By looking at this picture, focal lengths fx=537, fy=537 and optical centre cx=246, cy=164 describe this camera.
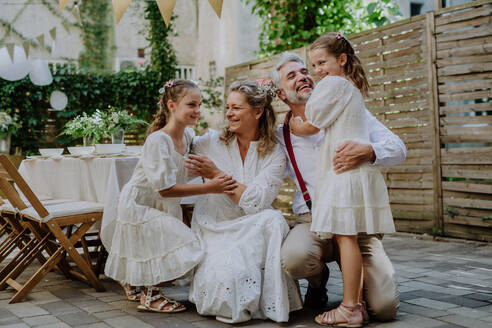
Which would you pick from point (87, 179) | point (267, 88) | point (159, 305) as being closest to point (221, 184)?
point (267, 88)

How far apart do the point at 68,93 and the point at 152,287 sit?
7964mm

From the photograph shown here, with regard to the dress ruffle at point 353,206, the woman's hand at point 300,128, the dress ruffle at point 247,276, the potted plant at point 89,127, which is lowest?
the dress ruffle at point 247,276

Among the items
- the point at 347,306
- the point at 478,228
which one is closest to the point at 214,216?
the point at 347,306

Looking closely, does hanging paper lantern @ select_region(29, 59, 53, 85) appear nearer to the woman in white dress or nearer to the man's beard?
the woman in white dress

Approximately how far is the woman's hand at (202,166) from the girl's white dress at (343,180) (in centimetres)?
60

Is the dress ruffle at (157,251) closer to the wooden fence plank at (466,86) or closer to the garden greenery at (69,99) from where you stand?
the wooden fence plank at (466,86)

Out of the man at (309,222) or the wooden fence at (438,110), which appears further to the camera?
the wooden fence at (438,110)

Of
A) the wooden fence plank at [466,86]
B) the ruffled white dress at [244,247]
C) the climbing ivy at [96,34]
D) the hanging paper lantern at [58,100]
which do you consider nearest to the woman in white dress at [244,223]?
the ruffled white dress at [244,247]

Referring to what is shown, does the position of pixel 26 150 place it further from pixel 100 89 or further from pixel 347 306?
pixel 347 306

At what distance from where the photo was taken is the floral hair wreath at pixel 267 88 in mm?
3137

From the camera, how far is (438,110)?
5.48 metres

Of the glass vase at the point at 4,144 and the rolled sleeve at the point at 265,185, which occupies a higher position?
the glass vase at the point at 4,144

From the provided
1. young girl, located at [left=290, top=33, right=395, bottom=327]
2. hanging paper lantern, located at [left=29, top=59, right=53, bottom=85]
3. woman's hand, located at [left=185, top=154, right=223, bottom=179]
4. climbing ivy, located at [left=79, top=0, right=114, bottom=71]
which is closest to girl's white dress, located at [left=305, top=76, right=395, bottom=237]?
young girl, located at [left=290, top=33, right=395, bottom=327]

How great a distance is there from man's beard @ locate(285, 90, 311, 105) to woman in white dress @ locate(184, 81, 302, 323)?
110 millimetres
